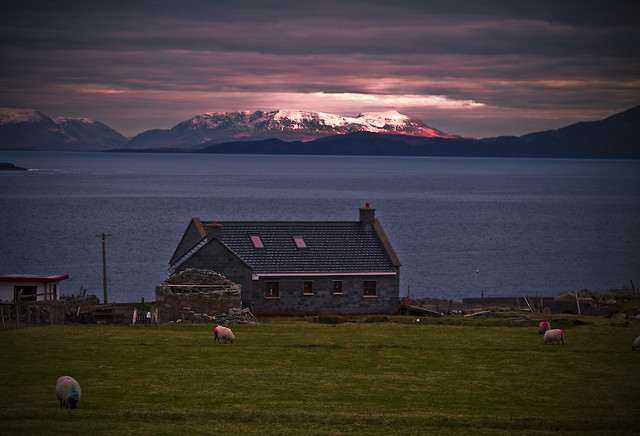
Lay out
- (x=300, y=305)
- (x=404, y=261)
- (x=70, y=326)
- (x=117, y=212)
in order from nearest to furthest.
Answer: (x=70, y=326) < (x=300, y=305) < (x=404, y=261) < (x=117, y=212)

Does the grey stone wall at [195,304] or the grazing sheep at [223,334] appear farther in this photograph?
the grey stone wall at [195,304]

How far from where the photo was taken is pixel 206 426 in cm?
2166

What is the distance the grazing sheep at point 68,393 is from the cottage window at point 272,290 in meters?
28.2

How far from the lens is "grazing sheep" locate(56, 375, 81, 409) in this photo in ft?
74.6

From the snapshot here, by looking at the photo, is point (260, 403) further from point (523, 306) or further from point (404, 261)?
point (404, 261)

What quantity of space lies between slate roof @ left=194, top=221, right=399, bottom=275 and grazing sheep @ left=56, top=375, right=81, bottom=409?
27.8m

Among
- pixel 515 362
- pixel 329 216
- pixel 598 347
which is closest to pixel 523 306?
pixel 598 347

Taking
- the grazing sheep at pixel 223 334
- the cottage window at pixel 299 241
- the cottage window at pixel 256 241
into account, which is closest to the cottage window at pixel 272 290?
the cottage window at pixel 256 241

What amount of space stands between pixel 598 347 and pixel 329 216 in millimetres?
114751

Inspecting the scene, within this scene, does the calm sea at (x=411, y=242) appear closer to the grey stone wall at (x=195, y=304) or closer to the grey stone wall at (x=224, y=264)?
the grey stone wall at (x=224, y=264)

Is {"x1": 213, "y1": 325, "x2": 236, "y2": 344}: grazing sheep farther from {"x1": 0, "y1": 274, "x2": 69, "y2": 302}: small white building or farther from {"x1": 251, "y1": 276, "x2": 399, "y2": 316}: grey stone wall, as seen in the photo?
{"x1": 0, "y1": 274, "x2": 69, "y2": 302}: small white building

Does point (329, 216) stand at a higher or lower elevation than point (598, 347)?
higher

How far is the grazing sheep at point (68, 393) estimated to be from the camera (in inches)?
895

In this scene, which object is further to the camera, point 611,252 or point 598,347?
point 611,252
